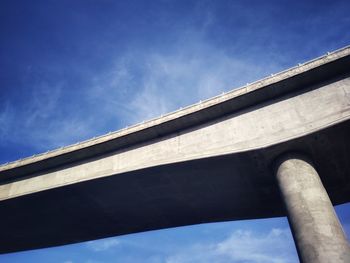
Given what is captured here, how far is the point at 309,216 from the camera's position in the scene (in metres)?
10.7

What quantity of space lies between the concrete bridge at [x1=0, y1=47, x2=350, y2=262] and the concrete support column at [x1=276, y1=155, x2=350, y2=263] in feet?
0.12

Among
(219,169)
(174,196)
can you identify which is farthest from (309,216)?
(174,196)

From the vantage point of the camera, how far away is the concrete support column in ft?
32.4

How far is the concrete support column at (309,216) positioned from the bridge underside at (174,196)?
114 centimetres

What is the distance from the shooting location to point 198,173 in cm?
1505

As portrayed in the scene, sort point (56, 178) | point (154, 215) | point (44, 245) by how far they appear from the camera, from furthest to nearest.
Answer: point (44, 245), point (154, 215), point (56, 178)

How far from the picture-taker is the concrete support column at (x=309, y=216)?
988cm

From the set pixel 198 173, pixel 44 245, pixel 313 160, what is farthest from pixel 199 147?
pixel 44 245

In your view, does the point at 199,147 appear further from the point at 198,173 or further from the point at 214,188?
the point at 214,188

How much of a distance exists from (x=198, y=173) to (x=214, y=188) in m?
1.62

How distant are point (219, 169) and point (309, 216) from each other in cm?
485

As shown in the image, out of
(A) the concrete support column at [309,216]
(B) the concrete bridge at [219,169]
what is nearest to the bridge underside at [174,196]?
(B) the concrete bridge at [219,169]

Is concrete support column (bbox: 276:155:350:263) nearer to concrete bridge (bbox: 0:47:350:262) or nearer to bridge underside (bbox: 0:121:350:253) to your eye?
concrete bridge (bbox: 0:47:350:262)

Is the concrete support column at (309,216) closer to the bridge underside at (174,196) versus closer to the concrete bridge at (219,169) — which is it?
the concrete bridge at (219,169)
